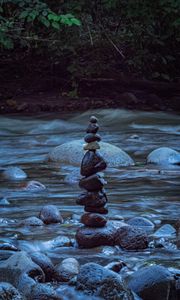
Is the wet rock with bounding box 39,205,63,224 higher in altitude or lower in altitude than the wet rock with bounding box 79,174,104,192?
lower

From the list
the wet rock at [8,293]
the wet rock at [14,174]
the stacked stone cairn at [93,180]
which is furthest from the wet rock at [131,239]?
the wet rock at [14,174]

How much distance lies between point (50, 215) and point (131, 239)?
3.05ft

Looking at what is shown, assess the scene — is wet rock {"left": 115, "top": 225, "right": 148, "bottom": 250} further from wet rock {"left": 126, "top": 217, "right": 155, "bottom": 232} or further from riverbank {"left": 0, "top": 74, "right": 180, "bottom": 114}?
riverbank {"left": 0, "top": 74, "right": 180, "bottom": 114}

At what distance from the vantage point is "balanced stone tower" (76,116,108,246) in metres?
3.88

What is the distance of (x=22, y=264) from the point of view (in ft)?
10.5

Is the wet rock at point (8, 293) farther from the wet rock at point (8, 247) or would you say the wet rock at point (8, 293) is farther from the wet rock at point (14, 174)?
the wet rock at point (14, 174)

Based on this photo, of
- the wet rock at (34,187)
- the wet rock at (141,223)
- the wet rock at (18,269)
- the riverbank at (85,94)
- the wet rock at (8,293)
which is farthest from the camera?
the riverbank at (85,94)

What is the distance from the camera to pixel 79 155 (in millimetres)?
7969

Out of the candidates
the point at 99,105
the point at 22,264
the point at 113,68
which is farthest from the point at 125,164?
the point at 113,68

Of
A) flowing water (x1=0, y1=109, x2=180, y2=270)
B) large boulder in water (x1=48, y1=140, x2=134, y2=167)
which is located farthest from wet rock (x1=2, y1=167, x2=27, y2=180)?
large boulder in water (x1=48, y1=140, x2=134, y2=167)

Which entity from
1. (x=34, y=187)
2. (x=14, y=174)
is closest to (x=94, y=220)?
(x=34, y=187)

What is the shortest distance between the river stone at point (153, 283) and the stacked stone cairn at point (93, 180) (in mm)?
947

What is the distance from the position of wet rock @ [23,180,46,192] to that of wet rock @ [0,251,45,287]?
9.23 ft

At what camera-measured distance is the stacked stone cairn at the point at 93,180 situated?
3877mm
